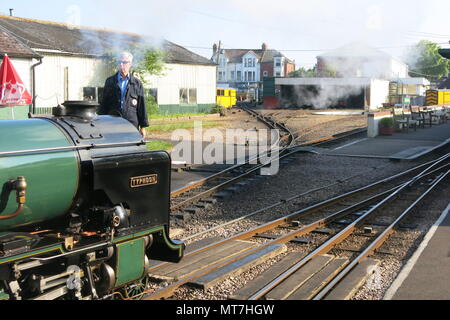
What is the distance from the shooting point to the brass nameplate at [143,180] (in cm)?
440

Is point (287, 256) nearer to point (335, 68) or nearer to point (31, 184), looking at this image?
point (31, 184)

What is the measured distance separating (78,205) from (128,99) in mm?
2096

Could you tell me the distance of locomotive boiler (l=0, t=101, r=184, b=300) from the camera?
3.59 metres

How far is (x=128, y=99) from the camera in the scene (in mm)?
5980

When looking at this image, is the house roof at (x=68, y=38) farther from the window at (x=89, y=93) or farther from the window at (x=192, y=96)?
the window at (x=192, y=96)

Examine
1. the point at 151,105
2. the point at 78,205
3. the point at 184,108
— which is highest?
the point at 151,105

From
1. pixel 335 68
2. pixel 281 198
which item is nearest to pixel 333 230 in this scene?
pixel 281 198

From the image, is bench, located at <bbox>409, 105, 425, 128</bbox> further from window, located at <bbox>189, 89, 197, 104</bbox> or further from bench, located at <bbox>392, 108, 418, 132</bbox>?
window, located at <bbox>189, 89, 197, 104</bbox>

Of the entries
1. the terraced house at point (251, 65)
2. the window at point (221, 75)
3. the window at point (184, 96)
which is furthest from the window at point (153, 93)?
the window at point (221, 75)

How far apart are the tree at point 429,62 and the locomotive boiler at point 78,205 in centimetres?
10222

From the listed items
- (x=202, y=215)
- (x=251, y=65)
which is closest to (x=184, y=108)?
(x=202, y=215)

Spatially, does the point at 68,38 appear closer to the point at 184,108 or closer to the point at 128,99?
the point at 184,108
